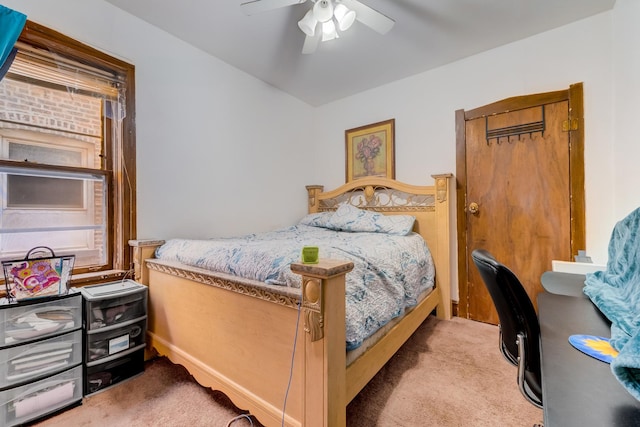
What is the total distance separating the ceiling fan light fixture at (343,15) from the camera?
1.63 m

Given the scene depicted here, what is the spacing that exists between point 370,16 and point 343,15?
0.57 ft

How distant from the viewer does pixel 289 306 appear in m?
1.03

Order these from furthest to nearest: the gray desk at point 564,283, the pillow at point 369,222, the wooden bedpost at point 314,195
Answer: the wooden bedpost at point 314,195 < the pillow at point 369,222 < the gray desk at point 564,283

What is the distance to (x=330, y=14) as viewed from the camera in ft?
5.40

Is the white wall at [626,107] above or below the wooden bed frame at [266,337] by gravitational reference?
above

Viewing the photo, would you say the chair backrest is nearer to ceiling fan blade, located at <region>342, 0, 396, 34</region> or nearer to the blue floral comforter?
the blue floral comforter

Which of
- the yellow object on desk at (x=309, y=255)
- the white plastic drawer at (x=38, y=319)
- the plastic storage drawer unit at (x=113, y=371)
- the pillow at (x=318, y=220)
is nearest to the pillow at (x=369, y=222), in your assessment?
the pillow at (x=318, y=220)

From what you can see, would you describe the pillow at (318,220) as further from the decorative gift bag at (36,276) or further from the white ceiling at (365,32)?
the decorative gift bag at (36,276)

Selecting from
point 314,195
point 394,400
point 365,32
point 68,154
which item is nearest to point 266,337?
point 394,400

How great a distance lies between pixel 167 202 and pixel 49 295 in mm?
919

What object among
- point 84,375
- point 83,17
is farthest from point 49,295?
point 83,17

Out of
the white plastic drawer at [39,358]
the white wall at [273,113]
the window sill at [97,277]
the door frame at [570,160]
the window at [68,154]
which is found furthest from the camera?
the door frame at [570,160]

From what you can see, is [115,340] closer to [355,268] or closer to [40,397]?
[40,397]

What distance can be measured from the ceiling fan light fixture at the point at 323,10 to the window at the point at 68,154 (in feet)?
4.56
